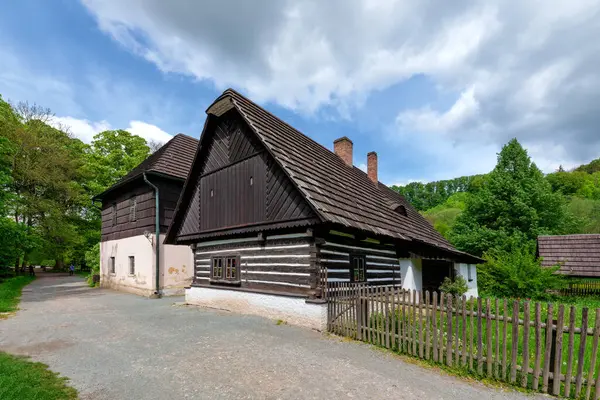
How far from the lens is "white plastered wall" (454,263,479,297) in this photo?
17406mm

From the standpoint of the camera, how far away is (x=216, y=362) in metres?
6.21

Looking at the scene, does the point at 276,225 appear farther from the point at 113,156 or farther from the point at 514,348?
the point at 113,156

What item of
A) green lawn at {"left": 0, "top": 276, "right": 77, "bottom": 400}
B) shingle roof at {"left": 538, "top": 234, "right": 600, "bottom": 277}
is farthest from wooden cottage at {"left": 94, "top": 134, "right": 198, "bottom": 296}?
shingle roof at {"left": 538, "top": 234, "right": 600, "bottom": 277}

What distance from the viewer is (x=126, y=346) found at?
739 cm

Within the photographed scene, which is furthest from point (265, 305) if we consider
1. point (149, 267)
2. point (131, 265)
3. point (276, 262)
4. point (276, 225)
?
point (131, 265)

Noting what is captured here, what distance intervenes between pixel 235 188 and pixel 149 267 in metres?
8.07

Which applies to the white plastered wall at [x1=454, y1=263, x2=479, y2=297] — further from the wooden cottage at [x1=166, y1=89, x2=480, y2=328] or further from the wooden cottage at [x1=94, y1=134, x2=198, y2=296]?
the wooden cottage at [x1=94, y1=134, x2=198, y2=296]

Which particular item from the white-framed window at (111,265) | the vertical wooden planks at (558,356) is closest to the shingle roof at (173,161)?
the white-framed window at (111,265)

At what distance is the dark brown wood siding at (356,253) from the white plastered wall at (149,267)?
10542mm

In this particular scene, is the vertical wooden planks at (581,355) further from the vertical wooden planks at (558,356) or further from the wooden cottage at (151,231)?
the wooden cottage at (151,231)

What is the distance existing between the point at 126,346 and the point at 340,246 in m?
6.26

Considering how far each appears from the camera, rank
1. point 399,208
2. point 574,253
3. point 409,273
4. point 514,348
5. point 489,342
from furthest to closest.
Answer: point 574,253 < point 399,208 < point 409,273 < point 489,342 < point 514,348

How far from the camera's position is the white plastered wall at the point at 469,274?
17406mm

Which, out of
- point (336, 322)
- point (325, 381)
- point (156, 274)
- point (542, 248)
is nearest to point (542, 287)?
point (542, 248)
